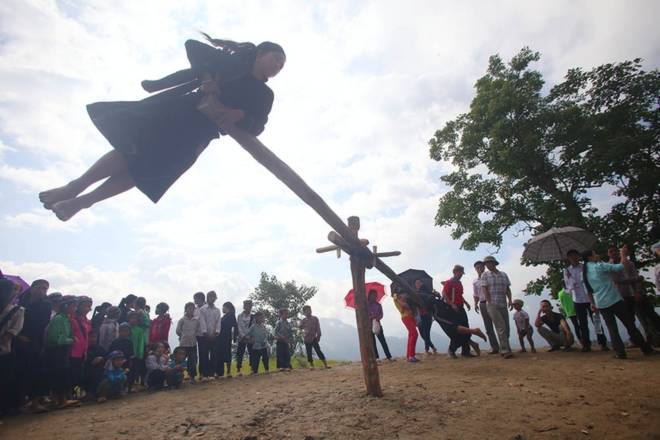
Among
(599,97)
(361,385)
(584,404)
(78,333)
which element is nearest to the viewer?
(584,404)

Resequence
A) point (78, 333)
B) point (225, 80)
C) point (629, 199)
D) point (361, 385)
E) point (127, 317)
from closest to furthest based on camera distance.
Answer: point (225, 80)
point (361, 385)
point (78, 333)
point (127, 317)
point (629, 199)

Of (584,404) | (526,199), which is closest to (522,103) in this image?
(526,199)

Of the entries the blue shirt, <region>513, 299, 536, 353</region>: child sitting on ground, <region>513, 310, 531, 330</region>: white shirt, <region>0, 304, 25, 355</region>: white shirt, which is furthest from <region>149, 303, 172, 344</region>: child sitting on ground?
the blue shirt

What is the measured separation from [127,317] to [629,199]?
17920 millimetres

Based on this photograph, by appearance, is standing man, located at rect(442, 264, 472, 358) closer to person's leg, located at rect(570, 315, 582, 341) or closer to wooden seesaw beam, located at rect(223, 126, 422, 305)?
person's leg, located at rect(570, 315, 582, 341)

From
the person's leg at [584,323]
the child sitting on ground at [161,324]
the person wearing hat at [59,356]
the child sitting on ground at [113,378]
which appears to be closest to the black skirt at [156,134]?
the person wearing hat at [59,356]

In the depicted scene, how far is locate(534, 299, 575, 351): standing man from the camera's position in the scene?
8.55 m

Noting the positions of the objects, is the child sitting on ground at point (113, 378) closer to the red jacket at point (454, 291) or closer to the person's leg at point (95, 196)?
the person's leg at point (95, 196)

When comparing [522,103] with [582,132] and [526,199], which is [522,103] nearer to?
[582,132]

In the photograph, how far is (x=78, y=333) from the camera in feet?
21.8

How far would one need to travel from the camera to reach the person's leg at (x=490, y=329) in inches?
340

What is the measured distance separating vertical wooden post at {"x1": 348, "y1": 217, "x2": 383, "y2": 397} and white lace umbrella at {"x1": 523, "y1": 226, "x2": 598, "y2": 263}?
707cm

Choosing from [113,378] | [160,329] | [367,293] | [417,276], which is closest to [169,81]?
[113,378]

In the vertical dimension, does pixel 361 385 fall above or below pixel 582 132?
below
